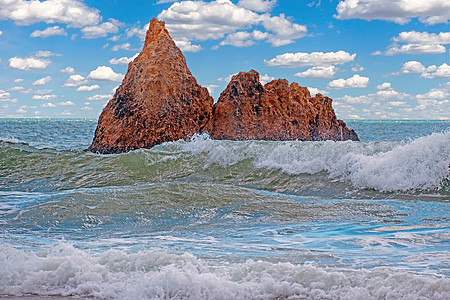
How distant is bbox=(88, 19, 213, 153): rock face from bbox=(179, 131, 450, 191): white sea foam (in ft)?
3.97

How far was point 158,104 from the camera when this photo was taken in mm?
13953

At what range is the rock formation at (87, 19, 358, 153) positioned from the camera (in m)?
14.1

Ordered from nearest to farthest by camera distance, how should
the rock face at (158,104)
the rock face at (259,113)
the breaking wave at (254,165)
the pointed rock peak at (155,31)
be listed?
the breaking wave at (254,165) < the rock face at (158,104) < the rock face at (259,113) < the pointed rock peak at (155,31)

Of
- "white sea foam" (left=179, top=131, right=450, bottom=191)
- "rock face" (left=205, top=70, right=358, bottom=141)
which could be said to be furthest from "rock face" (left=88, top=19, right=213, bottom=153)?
"white sea foam" (left=179, top=131, right=450, bottom=191)

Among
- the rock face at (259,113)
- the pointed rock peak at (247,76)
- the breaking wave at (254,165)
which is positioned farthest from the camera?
the pointed rock peak at (247,76)

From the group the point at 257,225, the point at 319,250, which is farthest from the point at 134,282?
the point at 257,225

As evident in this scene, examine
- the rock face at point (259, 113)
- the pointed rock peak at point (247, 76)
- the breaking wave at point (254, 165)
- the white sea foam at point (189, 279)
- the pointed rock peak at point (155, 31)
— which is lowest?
the white sea foam at point (189, 279)

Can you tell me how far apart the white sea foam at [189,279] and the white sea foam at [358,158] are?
214 inches

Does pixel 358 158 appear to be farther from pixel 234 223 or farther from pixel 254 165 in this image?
pixel 234 223

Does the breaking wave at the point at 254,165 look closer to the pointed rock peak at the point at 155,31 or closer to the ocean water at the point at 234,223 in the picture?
the ocean water at the point at 234,223

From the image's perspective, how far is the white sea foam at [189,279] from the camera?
12.1ft

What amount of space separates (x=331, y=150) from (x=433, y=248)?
632 centimetres

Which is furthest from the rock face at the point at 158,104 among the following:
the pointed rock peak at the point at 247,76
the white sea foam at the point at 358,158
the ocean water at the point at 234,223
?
the white sea foam at the point at 358,158

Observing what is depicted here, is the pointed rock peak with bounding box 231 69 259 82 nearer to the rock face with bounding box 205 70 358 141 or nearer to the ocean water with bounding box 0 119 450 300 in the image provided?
the rock face with bounding box 205 70 358 141
